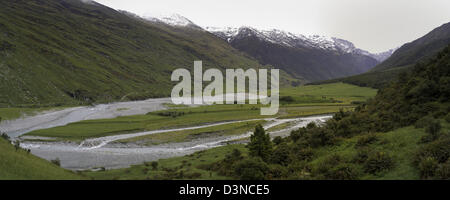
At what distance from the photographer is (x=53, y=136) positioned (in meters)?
64.4

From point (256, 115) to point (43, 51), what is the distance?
162662 millimetres

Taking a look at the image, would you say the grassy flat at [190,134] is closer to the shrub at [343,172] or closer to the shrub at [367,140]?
the shrub at [367,140]

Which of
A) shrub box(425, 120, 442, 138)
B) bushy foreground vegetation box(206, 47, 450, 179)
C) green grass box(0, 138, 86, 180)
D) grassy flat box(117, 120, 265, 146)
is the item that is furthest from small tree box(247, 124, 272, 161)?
grassy flat box(117, 120, 265, 146)

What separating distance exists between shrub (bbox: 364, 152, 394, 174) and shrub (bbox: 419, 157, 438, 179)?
2214 mm

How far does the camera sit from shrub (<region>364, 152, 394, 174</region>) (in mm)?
18453

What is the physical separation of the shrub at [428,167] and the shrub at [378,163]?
2214mm

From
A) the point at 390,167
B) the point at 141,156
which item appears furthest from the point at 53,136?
the point at 390,167

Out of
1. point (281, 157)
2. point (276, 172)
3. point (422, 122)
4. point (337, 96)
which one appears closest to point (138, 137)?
point (281, 157)

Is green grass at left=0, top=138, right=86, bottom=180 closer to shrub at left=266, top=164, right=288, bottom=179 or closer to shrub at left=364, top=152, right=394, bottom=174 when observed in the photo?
shrub at left=266, top=164, right=288, bottom=179

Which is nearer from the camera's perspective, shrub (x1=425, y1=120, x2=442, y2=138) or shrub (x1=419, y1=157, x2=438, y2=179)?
shrub (x1=419, y1=157, x2=438, y2=179)

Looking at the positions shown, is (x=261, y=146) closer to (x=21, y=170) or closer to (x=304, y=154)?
(x=304, y=154)

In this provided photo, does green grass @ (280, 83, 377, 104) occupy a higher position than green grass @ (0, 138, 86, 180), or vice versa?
green grass @ (280, 83, 377, 104)
